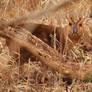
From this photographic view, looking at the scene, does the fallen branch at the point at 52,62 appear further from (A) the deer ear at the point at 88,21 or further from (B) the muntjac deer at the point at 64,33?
(A) the deer ear at the point at 88,21

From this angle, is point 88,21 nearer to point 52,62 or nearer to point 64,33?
point 64,33

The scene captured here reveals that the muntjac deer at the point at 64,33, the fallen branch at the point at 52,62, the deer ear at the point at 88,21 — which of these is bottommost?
the fallen branch at the point at 52,62

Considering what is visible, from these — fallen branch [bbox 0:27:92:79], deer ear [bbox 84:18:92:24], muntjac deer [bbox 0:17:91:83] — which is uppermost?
deer ear [bbox 84:18:92:24]

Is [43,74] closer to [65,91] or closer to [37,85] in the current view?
[37,85]

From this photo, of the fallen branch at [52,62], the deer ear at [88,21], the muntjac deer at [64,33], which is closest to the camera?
the fallen branch at [52,62]

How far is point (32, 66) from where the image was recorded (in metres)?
4.73

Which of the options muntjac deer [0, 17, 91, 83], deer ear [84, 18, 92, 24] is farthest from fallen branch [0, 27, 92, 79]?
deer ear [84, 18, 92, 24]

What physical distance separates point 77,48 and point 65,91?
2125 mm

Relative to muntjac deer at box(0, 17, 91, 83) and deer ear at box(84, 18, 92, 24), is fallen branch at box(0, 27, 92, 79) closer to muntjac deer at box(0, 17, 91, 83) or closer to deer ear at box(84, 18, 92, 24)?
muntjac deer at box(0, 17, 91, 83)

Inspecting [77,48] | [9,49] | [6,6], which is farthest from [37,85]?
[6,6]

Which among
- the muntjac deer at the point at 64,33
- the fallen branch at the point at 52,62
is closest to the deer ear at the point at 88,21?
the muntjac deer at the point at 64,33

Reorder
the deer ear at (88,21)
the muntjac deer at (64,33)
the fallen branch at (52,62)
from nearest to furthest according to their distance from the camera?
the fallen branch at (52,62)
the muntjac deer at (64,33)
the deer ear at (88,21)

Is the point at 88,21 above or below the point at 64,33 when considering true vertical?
above

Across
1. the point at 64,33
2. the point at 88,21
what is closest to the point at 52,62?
the point at 64,33
